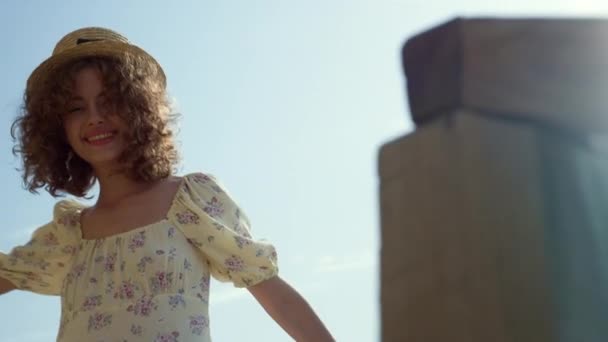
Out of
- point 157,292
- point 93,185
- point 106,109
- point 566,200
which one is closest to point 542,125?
point 566,200

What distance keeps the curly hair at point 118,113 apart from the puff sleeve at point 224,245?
0.62ft

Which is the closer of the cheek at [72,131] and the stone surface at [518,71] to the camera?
the stone surface at [518,71]

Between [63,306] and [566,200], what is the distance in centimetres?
200

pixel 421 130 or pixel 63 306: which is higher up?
pixel 421 130

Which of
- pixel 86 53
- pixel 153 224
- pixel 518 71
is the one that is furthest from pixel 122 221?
pixel 518 71

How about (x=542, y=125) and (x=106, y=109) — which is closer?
(x=542, y=125)

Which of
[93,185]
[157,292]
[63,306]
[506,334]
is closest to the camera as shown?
[506,334]

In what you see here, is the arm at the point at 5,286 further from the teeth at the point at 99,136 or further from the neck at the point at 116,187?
the teeth at the point at 99,136

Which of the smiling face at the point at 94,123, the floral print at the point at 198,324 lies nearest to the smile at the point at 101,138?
the smiling face at the point at 94,123

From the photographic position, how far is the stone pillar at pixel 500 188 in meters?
0.67

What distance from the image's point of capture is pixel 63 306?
250 cm

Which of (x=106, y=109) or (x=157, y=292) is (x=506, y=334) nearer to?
(x=157, y=292)

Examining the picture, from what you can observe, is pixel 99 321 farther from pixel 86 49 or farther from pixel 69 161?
pixel 86 49

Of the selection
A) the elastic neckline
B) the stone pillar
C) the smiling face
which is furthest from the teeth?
the stone pillar
